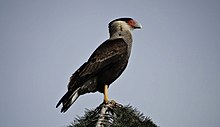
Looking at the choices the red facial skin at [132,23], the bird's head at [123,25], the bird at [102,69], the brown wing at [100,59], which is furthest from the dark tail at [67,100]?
the red facial skin at [132,23]

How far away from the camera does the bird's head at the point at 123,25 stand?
8.02 m

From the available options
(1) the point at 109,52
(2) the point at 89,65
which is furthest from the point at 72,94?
(1) the point at 109,52

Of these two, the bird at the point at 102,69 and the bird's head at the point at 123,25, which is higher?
the bird's head at the point at 123,25

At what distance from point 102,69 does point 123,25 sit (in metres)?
A: 1.67

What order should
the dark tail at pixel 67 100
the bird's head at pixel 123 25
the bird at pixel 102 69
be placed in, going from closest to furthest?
the dark tail at pixel 67 100, the bird at pixel 102 69, the bird's head at pixel 123 25

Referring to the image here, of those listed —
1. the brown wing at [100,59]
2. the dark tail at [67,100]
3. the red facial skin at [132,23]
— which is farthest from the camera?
the red facial skin at [132,23]

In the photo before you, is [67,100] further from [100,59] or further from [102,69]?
[100,59]

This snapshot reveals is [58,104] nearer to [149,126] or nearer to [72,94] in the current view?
[72,94]

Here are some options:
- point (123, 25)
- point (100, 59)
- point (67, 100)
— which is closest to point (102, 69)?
point (100, 59)

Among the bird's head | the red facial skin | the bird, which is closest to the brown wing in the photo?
the bird

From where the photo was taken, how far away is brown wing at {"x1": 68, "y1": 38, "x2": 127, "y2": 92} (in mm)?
6492

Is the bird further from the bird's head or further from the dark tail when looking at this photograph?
the bird's head

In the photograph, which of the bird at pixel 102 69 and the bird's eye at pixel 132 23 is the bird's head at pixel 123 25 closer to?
the bird's eye at pixel 132 23

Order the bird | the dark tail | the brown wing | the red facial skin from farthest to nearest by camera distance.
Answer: the red facial skin → the brown wing → the bird → the dark tail
